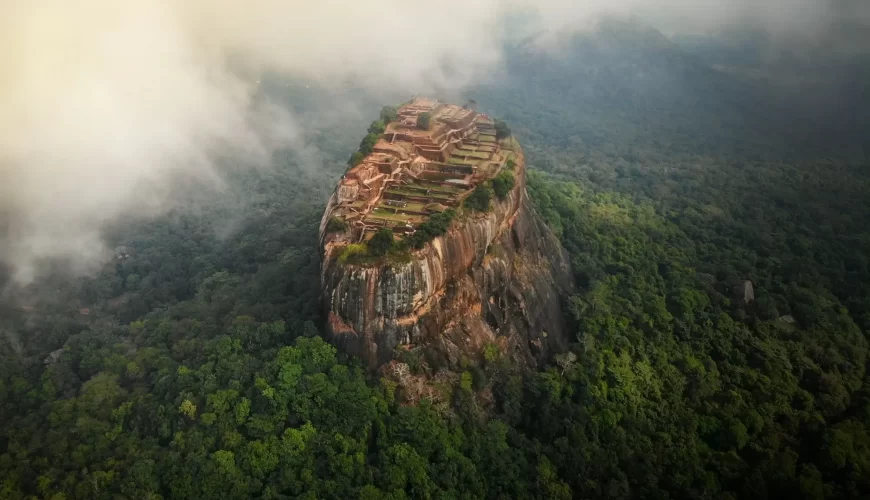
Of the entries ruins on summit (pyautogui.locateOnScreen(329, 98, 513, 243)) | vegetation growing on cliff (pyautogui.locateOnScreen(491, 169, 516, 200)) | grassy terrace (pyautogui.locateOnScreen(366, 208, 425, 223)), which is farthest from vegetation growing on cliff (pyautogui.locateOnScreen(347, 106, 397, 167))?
vegetation growing on cliff (pyautogui.locateOnScreen(491, 169, 516, 200))

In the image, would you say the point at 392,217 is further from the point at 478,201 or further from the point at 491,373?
the point at 491,373

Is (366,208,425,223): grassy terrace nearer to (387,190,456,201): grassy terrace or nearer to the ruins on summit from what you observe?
the ruins on summit

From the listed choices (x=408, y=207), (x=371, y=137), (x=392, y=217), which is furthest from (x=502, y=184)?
(x=371, y=137)

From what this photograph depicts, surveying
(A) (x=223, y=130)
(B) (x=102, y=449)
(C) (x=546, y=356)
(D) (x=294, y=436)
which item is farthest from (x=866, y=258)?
(A) (x=223, y=130)

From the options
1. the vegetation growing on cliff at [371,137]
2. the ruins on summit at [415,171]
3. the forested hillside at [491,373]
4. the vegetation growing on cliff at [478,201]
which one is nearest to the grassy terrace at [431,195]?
the ruins on summit at [415,171]

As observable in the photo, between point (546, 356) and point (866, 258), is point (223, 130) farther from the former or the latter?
point (866, 258)
